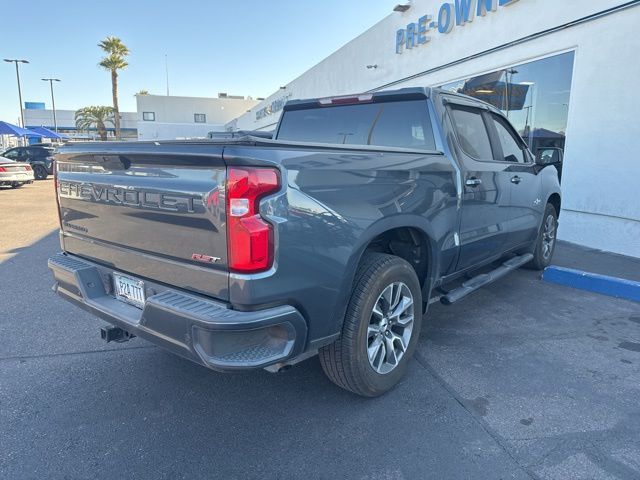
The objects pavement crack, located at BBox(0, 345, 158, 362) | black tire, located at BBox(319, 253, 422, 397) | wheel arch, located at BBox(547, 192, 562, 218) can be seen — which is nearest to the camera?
black tire, located at BBox(319, 253, 422, 397)

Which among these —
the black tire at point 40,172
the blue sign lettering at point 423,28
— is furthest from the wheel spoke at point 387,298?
the black tire at point 40,172

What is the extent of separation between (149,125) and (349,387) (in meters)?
49.2

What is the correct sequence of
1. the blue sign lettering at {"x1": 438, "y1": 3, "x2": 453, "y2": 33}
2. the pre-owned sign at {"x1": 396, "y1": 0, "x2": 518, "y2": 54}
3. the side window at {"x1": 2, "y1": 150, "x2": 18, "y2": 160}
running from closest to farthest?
the pre-owned sign at {"x1": 396, "y1": 0, "x2": 518, "y2": 54} < the blue sign lettering at {"x1": 438, "y1": 3, "x2": 453, "y2": 33} < the side window at {"x1": 2, "y1": 150, "x2": 18, "y2": 160}

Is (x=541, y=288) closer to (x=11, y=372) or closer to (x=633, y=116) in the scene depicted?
(x=633, y=116)

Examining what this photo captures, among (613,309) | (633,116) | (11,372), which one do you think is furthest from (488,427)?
(633,116)

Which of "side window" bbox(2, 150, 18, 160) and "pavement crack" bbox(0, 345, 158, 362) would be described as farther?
"side window" bbox(2, 150, 18, 160)

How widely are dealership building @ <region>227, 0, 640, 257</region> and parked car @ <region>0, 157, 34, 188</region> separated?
15623mm

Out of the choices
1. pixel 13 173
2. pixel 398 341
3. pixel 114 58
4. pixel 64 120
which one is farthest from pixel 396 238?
pixel 64 120

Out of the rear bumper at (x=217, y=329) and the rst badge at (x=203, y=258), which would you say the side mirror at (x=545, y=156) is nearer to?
the rear bumper at (x=217, y=329)

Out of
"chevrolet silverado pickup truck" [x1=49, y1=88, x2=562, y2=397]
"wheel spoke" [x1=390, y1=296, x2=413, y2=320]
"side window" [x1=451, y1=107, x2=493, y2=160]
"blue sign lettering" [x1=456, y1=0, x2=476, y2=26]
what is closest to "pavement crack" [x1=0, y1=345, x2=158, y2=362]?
"chevrolet silverado pickup truck" [x1=49, y1=88, x2=562, y2=397]

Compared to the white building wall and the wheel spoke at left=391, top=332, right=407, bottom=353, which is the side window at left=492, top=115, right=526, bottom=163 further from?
the white building wall

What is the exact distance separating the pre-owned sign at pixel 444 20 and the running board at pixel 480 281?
5.73m

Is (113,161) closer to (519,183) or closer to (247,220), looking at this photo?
(247,220)

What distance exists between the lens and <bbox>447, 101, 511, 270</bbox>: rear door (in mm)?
3656
